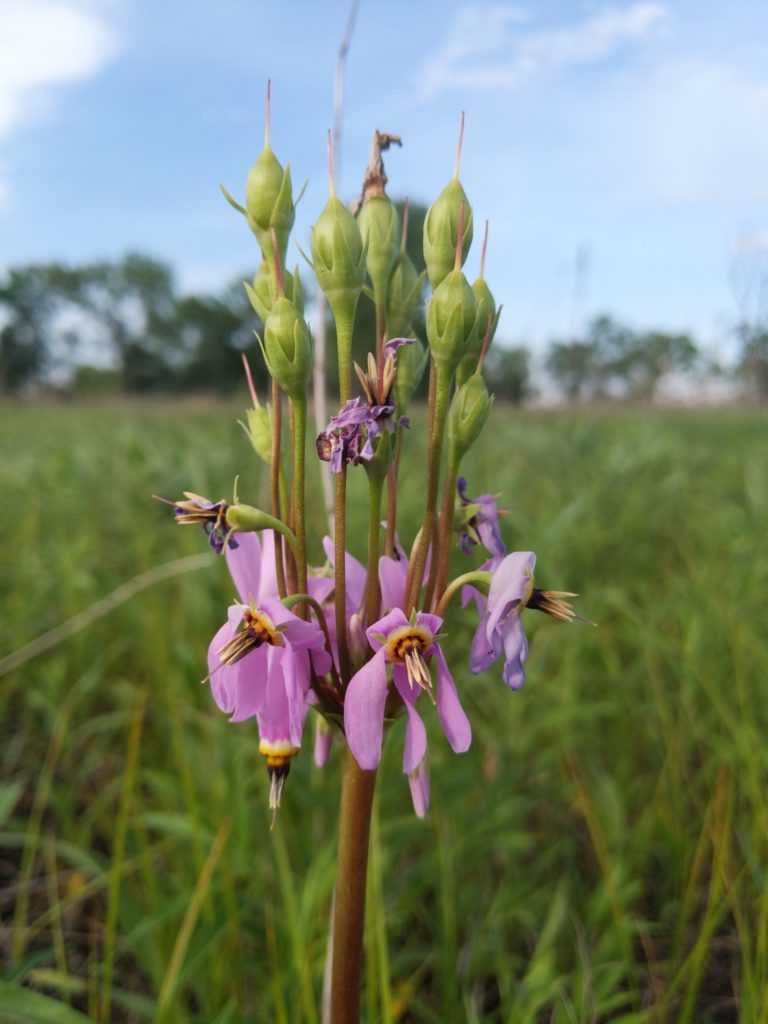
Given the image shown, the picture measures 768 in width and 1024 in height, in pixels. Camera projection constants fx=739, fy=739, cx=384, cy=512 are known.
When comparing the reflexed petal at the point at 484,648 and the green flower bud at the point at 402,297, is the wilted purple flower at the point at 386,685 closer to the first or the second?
the reflexed petal at the point at 484,648

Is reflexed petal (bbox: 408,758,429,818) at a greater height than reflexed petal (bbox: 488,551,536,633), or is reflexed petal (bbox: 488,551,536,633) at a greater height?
reflexed petal (bbox: 488,551,536,633)

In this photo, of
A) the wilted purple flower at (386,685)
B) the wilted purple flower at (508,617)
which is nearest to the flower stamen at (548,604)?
the wilted purple flower at (508,617)

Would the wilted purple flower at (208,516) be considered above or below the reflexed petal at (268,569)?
above

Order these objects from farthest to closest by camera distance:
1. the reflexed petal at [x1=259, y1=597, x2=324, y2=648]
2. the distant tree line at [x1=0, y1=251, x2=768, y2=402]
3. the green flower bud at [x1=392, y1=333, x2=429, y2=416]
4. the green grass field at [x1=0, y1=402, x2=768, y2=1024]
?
1. the distant tree line at [x1=0, y1=251, x2=768, y2=402]
2. the green grass field at [x1=0, y1=402, x2=768, y2=1024]
3. the green flower bud at [x1=392, y1=333, x2=429, y2=416]
4. the reflexed petal at [x1=259, y1=597, x2=324, y2=648]

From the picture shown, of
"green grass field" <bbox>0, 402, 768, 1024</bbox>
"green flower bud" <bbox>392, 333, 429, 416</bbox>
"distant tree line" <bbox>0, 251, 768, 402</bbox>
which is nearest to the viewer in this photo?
"green flower bud" <bbox>392, 333, 429, 416</bbox>

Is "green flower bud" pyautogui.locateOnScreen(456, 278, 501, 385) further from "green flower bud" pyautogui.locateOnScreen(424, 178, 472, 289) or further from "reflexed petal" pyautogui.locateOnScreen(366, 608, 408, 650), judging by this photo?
"reflexed petal" pyautogui.locateOnScreen(366, 608, 408, 650)

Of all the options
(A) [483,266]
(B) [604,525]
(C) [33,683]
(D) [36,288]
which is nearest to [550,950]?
(A) [483,266]

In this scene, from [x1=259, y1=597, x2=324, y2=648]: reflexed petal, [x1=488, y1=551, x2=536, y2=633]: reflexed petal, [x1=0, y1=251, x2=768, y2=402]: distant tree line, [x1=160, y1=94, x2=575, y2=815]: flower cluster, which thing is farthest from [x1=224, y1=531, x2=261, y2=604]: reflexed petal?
Answer: [x1=0, y1=251, x2=768, y2=402]: distant tree line

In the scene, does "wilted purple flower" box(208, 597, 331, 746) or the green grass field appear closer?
"wilted purple flower" box(208, 597, 331, 746)
